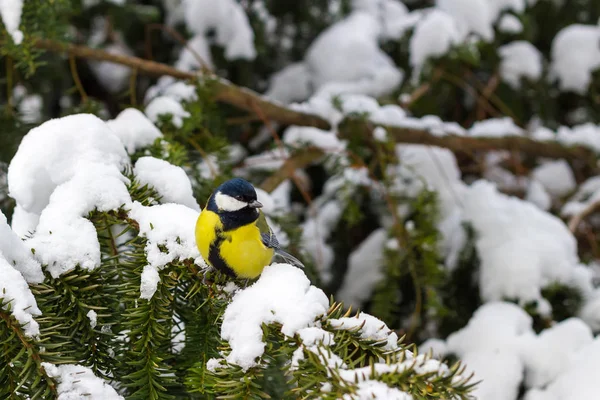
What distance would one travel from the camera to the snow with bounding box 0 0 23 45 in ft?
4.99

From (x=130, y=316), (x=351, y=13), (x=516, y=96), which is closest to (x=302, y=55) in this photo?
(x=351, y=13)

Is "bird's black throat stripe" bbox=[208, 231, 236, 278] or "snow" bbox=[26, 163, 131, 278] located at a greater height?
"snow" bbox=[26, 163, 131, 278]

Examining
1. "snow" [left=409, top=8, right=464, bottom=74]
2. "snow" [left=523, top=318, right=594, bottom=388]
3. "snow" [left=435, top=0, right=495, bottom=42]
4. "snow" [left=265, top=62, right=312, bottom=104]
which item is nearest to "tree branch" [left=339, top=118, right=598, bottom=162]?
"snow" [left=409, top=8, right=464, bottom=74]

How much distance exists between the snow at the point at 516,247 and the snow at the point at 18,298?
165 centimetres

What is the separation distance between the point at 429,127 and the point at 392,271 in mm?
818

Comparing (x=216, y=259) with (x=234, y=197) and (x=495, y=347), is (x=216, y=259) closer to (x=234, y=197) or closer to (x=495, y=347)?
(x=234, y=197)

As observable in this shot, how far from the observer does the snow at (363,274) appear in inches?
90.1

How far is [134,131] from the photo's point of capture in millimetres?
1503

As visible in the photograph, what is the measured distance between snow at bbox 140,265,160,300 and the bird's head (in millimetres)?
214

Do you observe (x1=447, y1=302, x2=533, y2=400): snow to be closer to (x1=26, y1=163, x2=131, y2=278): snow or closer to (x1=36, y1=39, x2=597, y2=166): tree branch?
(x1=36, y1=39, x2=597, y2=166): tree branch

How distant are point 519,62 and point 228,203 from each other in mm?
2255

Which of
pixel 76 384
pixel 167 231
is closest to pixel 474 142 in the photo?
pixel 167 231

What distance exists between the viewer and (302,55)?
3133 millimetres

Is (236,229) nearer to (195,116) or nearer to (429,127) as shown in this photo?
(195,116)
